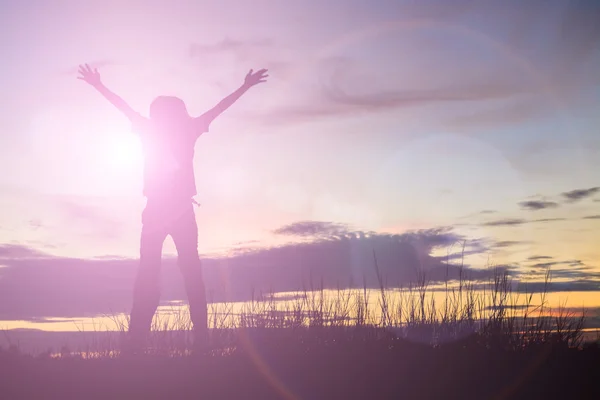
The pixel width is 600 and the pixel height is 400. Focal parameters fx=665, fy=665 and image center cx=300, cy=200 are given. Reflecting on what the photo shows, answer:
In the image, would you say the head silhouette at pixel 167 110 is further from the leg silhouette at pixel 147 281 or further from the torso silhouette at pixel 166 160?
the leg silhouette at pixel 147 281

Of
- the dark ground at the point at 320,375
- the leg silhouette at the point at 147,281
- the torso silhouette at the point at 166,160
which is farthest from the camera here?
the torso silhouette at the point at 166,160

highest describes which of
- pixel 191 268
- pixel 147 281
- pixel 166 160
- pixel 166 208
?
pixel 166 160

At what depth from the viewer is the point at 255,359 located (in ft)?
27.9

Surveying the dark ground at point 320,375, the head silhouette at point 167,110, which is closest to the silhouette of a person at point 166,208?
the head silhouette at point 167,110

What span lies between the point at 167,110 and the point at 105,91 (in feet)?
3.46

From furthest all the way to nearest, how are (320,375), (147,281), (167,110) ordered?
(167,110) → (147,281) → (320,375)

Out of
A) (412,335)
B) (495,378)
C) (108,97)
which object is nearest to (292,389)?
(495,378)

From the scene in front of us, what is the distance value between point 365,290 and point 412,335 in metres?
1.21

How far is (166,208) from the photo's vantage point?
9586mm

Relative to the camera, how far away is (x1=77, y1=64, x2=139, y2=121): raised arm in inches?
384

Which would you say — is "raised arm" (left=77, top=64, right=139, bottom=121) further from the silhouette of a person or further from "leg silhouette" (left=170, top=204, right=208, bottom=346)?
"leg silhouette" (left=170, top=204, right=208, bottom=346)

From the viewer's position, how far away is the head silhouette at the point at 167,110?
31.6 ft

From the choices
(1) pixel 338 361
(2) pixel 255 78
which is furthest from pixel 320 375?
(2) pixel 255 78

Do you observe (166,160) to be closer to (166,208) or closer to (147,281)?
(166,208)
